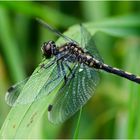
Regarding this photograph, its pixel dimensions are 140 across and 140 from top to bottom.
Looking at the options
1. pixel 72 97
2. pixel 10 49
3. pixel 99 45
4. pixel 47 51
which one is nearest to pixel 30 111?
pixel 72 97

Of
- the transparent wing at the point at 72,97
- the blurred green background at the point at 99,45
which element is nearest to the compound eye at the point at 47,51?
the transparent wing at the point at 72,97

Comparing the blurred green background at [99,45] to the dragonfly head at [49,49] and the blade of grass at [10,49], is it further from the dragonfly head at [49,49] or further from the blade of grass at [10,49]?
the dragonfly head at [49,49]

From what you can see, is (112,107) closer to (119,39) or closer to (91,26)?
(119,39)

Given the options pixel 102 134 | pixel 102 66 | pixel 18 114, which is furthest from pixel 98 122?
pixel 18 114

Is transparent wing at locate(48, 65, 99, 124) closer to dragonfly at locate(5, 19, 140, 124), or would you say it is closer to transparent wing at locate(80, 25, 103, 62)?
dragonfly at locate(5, 19, 140, 124)

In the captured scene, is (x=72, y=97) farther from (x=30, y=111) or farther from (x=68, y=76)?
(x=30, y=111)

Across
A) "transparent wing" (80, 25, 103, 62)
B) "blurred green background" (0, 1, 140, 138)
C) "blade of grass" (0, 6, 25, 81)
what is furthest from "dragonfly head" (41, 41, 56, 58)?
"blade of grass" (0, 6, 25, 81)

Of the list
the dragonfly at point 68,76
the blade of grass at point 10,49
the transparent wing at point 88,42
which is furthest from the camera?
the blade of grass at point 10,49

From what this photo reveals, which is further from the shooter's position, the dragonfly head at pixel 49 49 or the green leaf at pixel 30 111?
the dragonfly head at pixel 49 49
